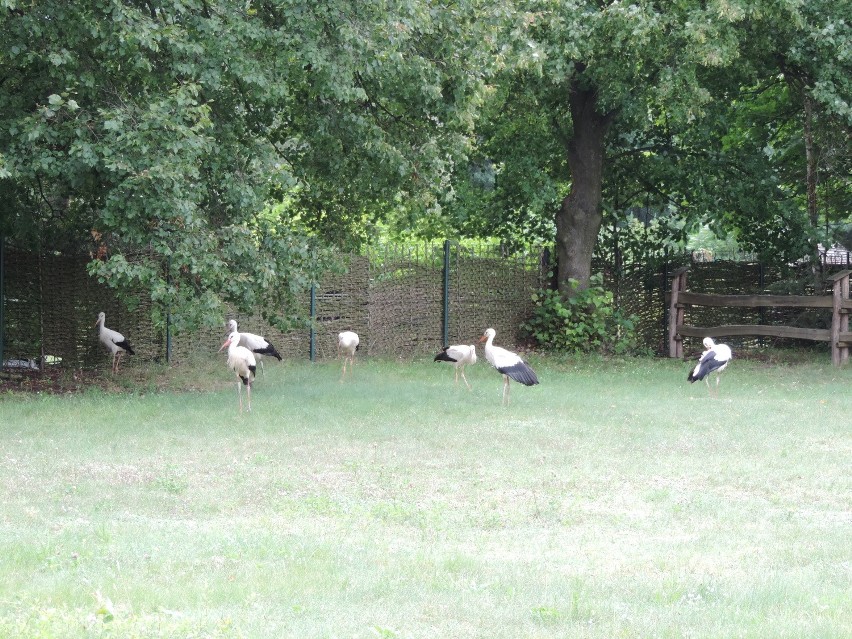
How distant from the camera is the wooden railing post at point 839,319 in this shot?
21156mm

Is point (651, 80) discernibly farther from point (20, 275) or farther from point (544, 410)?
point (20, 275)

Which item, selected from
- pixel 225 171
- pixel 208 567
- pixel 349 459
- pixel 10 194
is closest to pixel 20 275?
pixel 10 194

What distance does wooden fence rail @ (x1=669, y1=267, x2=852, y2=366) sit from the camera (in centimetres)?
2120

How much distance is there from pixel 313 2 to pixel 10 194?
5.70m

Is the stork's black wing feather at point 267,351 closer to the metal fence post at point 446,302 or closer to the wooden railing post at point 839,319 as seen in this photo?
the metal fence post at point 446,302

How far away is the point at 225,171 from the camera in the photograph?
1513 cm

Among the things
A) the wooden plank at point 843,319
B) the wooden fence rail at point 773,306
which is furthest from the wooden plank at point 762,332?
the wooden plank at point 843,319

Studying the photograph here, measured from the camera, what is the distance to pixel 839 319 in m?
21.3

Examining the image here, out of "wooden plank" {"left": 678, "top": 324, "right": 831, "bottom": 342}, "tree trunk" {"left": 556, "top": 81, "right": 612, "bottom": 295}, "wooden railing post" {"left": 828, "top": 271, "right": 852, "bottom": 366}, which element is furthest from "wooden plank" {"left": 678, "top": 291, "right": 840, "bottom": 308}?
"tree trunk" {"left": 556, "top": 81, "right": 612, "bottom": 295}

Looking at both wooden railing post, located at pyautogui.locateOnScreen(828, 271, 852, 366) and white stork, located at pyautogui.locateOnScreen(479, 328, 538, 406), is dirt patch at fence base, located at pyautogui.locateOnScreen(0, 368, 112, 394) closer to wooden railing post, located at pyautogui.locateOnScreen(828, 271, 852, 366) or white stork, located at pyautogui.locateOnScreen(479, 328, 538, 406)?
white stork, located at pyautogui.locateOnScreen(479, 328, 538, 406)

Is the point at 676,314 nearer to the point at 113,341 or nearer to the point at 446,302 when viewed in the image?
the point at 446,302

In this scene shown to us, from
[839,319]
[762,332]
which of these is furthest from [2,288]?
[839,319]

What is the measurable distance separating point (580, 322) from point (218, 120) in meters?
10.5

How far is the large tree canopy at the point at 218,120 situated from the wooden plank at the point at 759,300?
8.23 m
